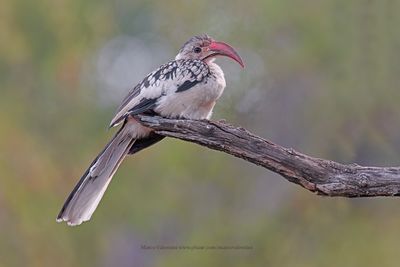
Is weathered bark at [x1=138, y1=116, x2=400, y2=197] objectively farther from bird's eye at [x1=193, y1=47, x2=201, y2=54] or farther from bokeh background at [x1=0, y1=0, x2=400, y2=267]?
bokeh background at [x1=0, y1=0, x2=400, y2=267]

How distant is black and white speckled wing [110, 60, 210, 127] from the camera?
3451 millimetres

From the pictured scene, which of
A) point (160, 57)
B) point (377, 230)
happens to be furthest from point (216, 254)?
point (160, 57)

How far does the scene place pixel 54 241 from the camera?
5.78 m

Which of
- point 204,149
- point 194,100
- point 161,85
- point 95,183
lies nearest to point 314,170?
point 194,100

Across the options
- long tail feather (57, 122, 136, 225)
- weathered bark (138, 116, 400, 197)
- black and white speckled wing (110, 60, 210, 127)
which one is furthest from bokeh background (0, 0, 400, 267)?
weathered bark (138, 116, 400, 197)

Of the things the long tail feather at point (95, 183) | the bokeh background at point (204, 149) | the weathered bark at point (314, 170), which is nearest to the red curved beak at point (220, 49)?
the long tail feather at point (95, 183)

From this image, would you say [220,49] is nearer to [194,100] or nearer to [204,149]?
[194,100]

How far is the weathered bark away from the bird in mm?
473

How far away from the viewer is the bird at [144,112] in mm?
3461

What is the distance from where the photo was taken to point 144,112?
11.3ft

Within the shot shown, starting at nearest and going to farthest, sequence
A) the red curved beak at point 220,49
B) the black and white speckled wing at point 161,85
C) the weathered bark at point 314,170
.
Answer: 1. the weathered bark at point 314,170
2. the black and white speckled wing at point 161,85
3. the red curved beak at point 220,49

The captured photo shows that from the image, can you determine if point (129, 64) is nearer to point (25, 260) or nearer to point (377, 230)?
point (25, 260)

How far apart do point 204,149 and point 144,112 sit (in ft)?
7.63

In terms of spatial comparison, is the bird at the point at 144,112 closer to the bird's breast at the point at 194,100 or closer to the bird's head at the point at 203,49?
the bird's breast at the point at 194,100
